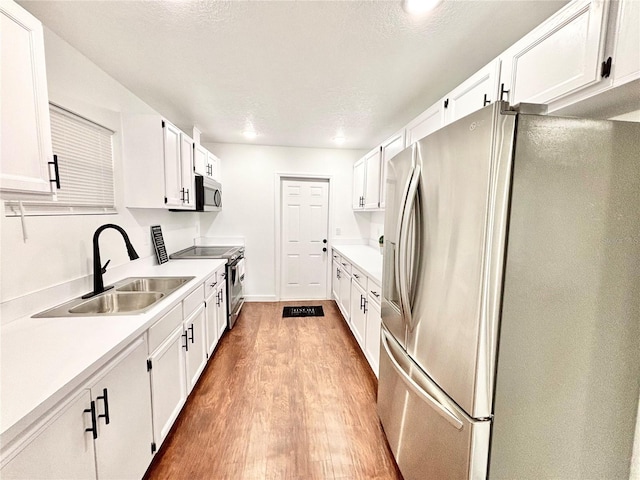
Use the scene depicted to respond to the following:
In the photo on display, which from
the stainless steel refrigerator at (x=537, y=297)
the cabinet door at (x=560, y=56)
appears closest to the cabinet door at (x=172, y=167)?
the stainless steel refrigerator at (x=537, y=297)

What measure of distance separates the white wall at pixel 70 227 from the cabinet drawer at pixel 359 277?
2107 millimetres

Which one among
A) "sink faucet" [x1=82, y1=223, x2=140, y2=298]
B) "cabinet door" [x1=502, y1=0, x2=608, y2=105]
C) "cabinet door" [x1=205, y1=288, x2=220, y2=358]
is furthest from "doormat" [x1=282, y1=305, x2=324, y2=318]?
"cabinet door" [x1=502, y1=0, x2=608, y2=105]

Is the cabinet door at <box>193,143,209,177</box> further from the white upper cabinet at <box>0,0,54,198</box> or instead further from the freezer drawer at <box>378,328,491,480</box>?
the freezer drawer at <box>378,328,491,480</box>

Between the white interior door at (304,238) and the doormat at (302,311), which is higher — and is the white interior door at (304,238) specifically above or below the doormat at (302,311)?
above

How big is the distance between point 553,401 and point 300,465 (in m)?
1.36

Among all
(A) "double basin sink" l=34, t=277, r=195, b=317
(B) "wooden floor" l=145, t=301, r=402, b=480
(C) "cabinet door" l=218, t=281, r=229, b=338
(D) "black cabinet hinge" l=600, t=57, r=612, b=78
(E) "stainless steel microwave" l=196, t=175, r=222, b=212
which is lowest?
(B) "wooden floor" l=145, t=301, r=402, b=480

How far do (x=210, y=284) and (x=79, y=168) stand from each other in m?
1.32

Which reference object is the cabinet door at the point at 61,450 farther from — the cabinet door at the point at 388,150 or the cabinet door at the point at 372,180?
the cabinet door at the point at 372,180

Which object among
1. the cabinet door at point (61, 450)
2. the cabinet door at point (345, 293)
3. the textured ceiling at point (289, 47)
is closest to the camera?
the cabinet door at point (61, 450)

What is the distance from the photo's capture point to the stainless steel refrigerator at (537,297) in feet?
2.98

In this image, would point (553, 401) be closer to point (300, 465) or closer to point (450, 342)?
point (450, 342)

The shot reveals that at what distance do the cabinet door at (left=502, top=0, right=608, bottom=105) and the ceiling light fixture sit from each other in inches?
17.4

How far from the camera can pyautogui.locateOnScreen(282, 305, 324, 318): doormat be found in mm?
3916

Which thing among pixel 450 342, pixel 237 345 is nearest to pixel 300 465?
pixel 450 342
